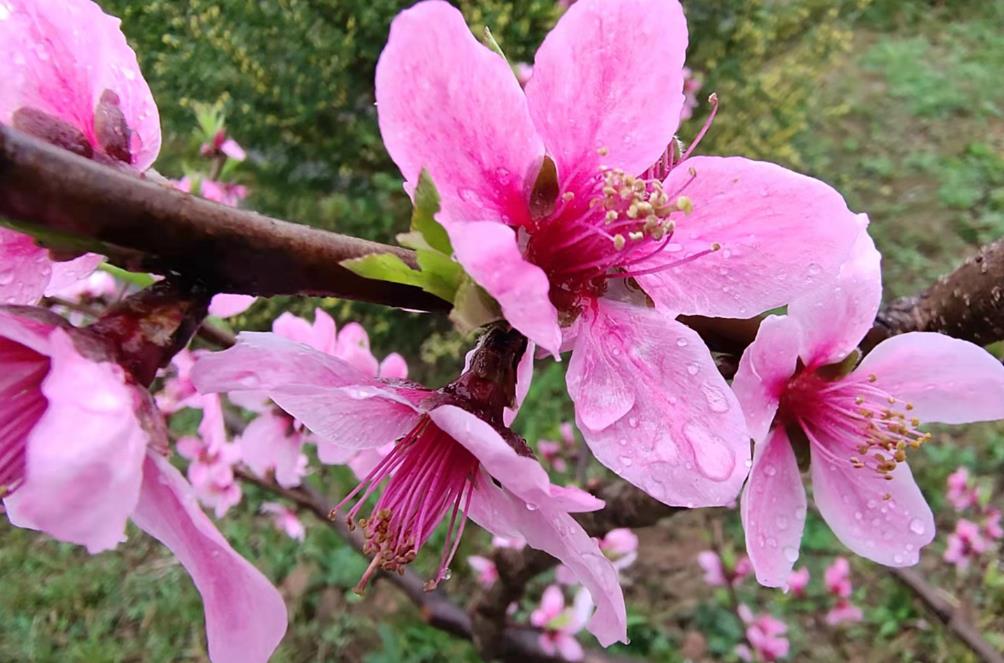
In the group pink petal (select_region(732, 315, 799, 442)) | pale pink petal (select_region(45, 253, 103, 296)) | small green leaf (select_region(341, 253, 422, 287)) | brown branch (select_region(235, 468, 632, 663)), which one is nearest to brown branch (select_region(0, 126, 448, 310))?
small green leaf (select_region(341, 253, 422, 287))

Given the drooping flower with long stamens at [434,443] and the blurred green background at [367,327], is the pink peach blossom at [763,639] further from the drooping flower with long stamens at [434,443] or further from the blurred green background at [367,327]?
the drooping flower with long stamens at [434,443]

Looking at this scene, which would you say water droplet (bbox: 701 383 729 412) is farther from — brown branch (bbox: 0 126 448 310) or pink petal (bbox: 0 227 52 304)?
pink petal (bbox: 0 227 52 304)

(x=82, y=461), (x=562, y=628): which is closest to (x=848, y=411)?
(x=82, y=461)

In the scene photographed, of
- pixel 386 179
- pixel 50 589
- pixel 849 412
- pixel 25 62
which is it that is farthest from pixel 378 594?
pixel 25 62

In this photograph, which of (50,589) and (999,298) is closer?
(999,298)

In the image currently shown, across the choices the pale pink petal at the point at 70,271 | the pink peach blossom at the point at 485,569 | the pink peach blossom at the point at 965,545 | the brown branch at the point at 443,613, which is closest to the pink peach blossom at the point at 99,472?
the pale pink petal at the point at 70,271

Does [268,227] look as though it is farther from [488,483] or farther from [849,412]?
[849,412]
